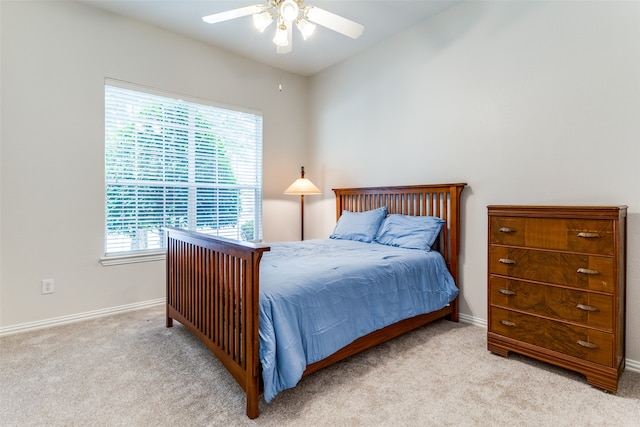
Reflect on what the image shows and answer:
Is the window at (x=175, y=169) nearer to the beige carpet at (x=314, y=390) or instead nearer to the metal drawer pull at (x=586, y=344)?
the beige carpet at (x=314, y=390)

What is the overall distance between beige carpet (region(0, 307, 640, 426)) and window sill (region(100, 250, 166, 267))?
0.76 metres

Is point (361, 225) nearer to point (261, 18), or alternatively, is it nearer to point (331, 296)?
point (331, 296)

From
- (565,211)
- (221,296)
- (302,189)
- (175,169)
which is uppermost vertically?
(175,169)

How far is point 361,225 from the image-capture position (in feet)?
10.9

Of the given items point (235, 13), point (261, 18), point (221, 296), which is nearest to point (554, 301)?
point (221, 296)

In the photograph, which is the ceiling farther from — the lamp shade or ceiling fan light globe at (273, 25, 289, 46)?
the lamp shade

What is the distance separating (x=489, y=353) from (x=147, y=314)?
2.88m

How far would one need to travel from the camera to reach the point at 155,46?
10.6 feet

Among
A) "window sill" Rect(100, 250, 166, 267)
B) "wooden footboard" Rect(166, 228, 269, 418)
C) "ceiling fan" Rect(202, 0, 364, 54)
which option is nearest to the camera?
"wooden footboard" Rect(166, 228, 269, 418)

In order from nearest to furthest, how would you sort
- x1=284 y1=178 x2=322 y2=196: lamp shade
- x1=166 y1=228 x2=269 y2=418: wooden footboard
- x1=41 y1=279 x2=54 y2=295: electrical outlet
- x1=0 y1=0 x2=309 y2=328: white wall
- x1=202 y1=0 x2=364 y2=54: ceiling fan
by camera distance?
1. x1=166 y1=228 x2=269 y2=418: wooden footboard
2. x1=202 y1=0 x2=364 y2=54: ceiling fan
3. x1=0 y1=0 x2=309 y2=328: white wall
4. x1=41 y1=279 x2=54 y2=295: electrical outlet
5. x1=284 y1=178 x2=322 y2=196: lamp shade

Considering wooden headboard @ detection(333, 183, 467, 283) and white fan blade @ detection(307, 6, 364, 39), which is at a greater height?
white fan blade @ detection(307, 6, 364, 39)

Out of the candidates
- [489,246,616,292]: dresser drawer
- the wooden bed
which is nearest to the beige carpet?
the wooden bed

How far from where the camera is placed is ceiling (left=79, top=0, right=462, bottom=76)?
2.83 metres

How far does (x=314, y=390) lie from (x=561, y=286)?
1.57 m
